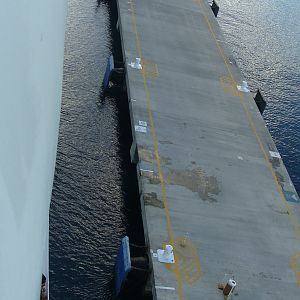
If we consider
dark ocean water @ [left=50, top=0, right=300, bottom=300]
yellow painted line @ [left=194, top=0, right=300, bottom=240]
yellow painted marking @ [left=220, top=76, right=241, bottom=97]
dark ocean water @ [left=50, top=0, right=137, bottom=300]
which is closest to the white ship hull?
dark ocean water @ [left=50, top=0, right=137, bottom=300]

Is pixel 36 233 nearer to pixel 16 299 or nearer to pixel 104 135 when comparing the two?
pixel 16 299

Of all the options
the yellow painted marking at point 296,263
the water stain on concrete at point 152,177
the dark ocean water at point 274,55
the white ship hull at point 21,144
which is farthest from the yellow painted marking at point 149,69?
the white ship hull at point 21,144

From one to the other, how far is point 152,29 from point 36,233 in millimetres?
41524

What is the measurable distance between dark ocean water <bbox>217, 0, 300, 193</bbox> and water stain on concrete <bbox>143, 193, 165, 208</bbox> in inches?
637

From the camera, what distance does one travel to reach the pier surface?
29.6 metres

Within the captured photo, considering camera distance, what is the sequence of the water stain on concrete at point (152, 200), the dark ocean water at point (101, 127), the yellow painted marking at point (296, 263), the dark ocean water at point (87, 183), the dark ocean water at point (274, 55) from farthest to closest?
the dark ocean water at point (274, 55) < the water stain on concrete at point (152, 200) < the dark ocean water at point (101, 127) < the dark ocean water at point (87, 183) < the yellow painted marking at point (296, 263)

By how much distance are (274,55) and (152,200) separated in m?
37.4

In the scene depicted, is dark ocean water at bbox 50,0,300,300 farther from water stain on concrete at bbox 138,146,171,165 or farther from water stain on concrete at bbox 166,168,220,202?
water stain on concrete at bbox 166,168,220,202

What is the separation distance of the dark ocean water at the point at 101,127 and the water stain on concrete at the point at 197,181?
4458mm

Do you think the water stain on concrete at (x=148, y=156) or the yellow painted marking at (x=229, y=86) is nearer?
the water stain on concrete at (x=148, y=156)

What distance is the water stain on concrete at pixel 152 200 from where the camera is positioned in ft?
107

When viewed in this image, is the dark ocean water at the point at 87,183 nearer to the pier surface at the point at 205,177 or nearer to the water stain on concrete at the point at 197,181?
the pier surface at the point at 205,177

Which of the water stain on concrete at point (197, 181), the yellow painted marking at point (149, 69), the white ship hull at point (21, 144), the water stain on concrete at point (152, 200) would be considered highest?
the white ship hull at point (21, 144)

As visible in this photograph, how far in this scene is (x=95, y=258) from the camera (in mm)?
32344
